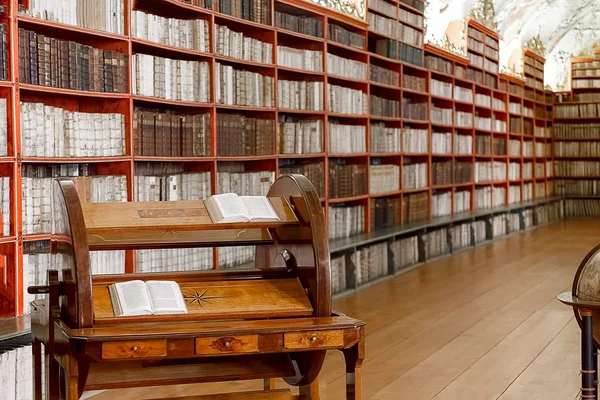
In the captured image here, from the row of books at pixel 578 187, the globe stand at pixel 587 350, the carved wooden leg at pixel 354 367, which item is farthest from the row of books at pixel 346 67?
the row of books at pixel 578 187

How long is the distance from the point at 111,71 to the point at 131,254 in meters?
1.11

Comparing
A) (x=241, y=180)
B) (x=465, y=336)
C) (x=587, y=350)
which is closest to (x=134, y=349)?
(x=587, y=350)

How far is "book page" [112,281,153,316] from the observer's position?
322 cm

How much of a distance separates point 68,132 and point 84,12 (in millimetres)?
700

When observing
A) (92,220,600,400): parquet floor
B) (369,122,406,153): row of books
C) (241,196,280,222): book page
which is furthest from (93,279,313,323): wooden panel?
(369,122,406,153): row of books

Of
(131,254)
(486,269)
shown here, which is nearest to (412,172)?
(486,269)

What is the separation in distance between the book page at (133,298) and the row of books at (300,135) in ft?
14.7

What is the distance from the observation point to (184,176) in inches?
250

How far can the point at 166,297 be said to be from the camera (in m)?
3.32

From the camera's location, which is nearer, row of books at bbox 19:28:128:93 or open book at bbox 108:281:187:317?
open book at bbox 108:281:187:317

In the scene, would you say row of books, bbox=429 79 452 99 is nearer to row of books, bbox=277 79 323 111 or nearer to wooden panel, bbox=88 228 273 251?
row of books, bbox=277 79 323 111

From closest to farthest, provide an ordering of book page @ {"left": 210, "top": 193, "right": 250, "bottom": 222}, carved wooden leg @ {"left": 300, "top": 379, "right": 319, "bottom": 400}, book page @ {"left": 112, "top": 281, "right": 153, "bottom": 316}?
book page @ {"left": 112, "top": 281, "right": 153, "bottom": 316}, book page @ {"left": 210, "top": 193, "right": 250, "bottom": 222}, carved wooden leg @ {"left": 300, "top": 379, "right": 319, "bottom": 400}

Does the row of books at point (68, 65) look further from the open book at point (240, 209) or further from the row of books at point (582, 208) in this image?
the row of books at point (582, 208)

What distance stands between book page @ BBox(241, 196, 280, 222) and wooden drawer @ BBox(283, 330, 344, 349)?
0.54m
